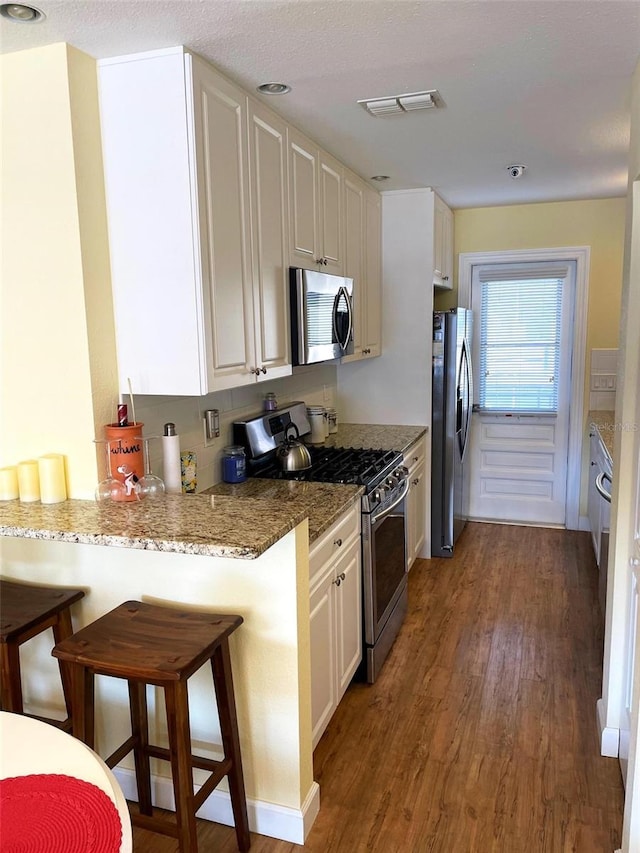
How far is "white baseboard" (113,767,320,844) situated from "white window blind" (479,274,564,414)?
3514mm

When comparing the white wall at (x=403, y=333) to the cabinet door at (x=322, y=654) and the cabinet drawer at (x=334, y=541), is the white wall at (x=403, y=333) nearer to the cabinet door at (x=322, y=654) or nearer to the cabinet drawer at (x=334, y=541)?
the cabinet drawer at (x=334, y=541)

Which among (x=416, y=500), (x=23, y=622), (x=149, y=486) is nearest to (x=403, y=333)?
(x=416, y=500)

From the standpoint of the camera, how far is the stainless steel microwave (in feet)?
9.08

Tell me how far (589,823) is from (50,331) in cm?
232

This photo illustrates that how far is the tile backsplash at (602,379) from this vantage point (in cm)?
461

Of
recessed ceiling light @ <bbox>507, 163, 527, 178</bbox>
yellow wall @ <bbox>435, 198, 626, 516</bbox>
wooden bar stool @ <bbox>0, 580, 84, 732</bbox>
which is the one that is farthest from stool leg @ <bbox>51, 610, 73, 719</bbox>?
yellow wall @ <bbox>435, 198, 626, 516</bbox>

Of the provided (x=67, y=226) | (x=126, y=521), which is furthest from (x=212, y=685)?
(x=67, y=226)

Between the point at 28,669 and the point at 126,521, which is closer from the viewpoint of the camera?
the point at 126,521

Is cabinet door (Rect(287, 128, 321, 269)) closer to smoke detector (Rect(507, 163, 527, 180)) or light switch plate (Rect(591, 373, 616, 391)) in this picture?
smoke detector (Rect(507, 163, 527, 180))

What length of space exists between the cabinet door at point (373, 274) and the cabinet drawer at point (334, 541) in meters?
1.56

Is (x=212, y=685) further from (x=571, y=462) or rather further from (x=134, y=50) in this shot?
(x=571, y=462)

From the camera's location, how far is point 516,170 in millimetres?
3566

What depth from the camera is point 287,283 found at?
2.73 metres

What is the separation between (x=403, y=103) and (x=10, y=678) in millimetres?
2386
